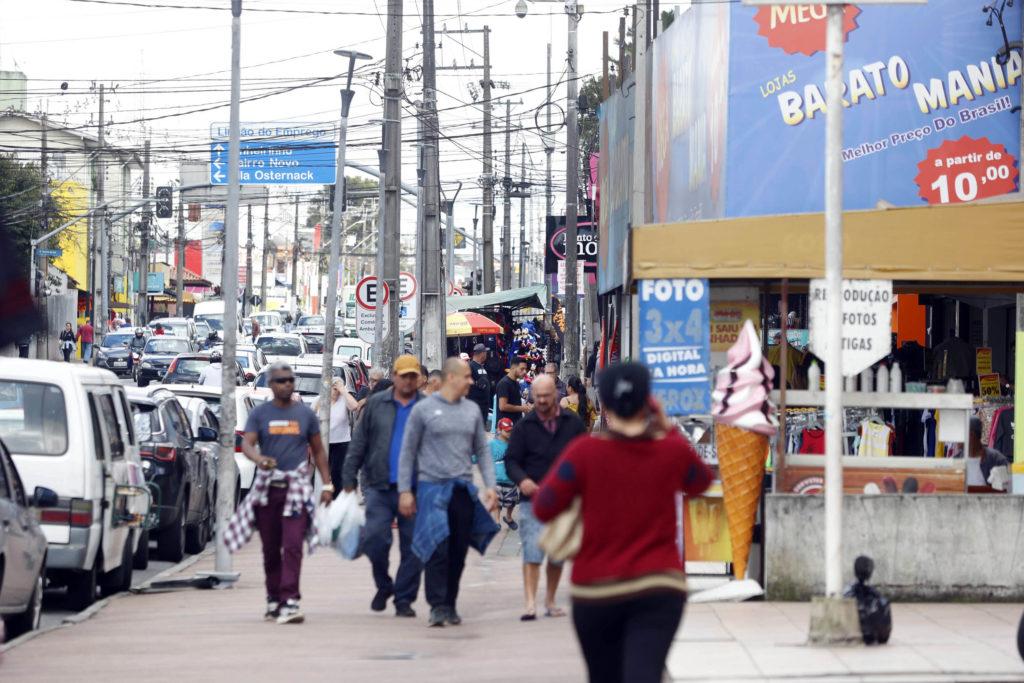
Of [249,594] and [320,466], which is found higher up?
[320,466]

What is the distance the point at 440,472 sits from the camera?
11.0 m

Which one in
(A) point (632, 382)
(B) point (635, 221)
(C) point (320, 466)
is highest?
(B) point (635, 221)

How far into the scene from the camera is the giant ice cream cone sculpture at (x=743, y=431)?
11383 millimetres

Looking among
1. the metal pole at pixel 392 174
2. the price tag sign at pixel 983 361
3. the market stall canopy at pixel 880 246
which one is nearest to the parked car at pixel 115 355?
the metal pole at pixel 392 174

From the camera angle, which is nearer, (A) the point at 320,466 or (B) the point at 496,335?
(A) the point at 320,466

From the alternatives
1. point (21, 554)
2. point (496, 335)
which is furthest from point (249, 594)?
point (496, 335)

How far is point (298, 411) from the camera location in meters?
11.3

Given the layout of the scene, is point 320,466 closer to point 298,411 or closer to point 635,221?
point 298,411

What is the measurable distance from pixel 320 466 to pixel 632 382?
5916 mm

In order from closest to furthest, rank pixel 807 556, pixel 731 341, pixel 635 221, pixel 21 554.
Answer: pixel 21 554 → pixel 807 556 → pixel 731 341 → pixel 635 221

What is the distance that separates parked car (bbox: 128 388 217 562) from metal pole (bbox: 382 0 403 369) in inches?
432

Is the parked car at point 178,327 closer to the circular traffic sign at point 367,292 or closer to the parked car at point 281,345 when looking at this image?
the parked car at point 281,345

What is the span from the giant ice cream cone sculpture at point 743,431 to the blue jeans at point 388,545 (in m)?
2.22

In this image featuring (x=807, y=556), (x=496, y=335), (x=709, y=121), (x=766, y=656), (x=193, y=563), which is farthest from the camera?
(x=496, y=335)
